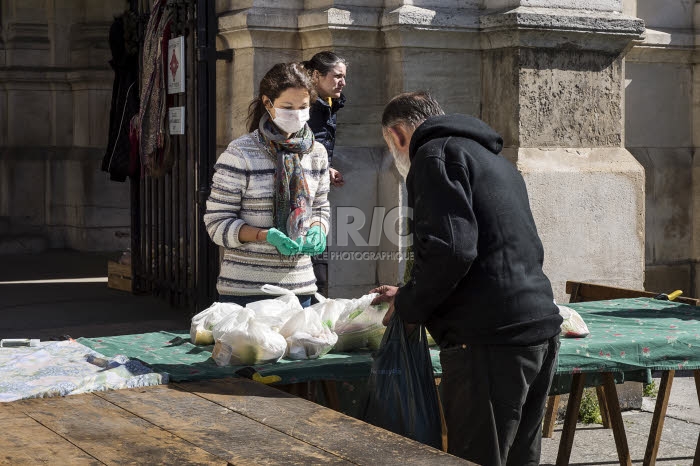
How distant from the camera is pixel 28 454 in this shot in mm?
2971

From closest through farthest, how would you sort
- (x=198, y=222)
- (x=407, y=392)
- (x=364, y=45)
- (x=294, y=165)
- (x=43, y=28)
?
(x=407, y=392) < (x=294, y=165) < (x=364, y=45) < (x=198, y=222) < (x=43, y=28)

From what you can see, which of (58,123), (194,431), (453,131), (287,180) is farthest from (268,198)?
(58,123)

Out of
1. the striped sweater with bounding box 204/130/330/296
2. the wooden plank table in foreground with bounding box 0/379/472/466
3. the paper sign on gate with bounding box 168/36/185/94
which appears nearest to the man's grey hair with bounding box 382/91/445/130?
the wooden plank table in foreground with bounding box 0/379/472/466

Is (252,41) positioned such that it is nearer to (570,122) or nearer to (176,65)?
(176,65)

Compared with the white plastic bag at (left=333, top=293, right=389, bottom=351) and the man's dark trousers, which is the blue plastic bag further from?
the white plastic bag at (left=333, top=293, right=389, bottom=351)

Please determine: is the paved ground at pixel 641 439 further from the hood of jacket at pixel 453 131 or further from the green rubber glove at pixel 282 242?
the hood of jacket at pixel 453 131

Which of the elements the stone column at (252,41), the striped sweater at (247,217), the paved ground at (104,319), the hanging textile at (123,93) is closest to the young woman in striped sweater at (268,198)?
the striped sweater at (247,217)

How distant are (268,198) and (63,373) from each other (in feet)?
4.53

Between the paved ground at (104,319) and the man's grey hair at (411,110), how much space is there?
2.44 metres

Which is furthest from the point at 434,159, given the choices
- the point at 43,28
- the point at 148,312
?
the point at 43,28

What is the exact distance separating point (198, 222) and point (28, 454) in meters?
4.42

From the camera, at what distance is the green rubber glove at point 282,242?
4828mm

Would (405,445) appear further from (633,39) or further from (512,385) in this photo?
(633,39)

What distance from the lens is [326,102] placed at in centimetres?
629
